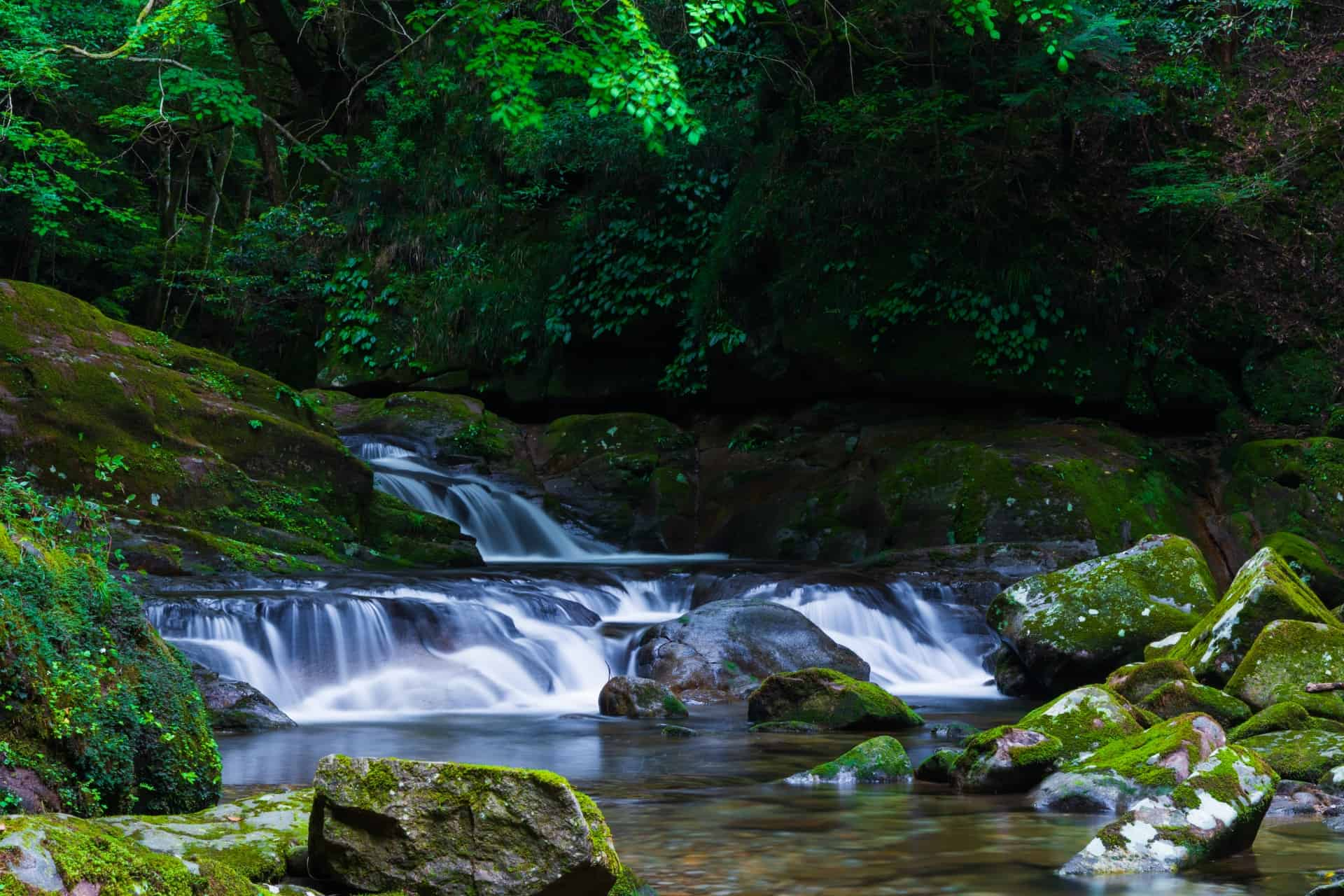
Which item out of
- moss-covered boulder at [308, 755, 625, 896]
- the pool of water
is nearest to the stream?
the pool of water

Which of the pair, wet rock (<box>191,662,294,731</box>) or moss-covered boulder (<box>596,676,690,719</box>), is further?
moss-covered boulder (<box>596,676,690,719</box>)

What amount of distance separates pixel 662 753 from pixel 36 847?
17.2 feet

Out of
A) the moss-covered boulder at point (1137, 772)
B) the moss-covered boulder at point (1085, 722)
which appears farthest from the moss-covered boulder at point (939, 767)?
the moss-covered boulder at point (1137, 772)

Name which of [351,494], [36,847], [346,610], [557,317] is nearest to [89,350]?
[351,494]

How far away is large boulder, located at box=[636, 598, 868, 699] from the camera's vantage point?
10.6 meters

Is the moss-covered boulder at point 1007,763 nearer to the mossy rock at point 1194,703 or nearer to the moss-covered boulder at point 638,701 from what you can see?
the mossy rock at point 1194,703

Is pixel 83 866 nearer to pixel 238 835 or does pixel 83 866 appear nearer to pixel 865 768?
pixel 238 835

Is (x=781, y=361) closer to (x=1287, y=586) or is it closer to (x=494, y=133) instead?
(x=494, y=133)

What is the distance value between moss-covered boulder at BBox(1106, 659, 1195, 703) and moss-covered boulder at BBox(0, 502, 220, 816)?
586 cm

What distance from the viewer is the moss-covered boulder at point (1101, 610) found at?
10.3 metres

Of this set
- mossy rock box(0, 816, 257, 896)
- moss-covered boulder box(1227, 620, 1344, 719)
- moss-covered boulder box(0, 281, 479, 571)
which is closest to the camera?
mossy rock box(0, 816, 257, 896)

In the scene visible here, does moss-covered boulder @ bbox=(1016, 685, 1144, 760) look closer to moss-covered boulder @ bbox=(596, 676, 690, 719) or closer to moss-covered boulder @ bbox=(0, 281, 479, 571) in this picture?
moss-covered boulder @ bbox=(596, 676, 690, 719)

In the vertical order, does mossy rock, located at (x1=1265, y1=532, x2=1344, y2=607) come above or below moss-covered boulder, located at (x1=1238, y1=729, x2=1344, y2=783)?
above

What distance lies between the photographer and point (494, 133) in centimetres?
2291
